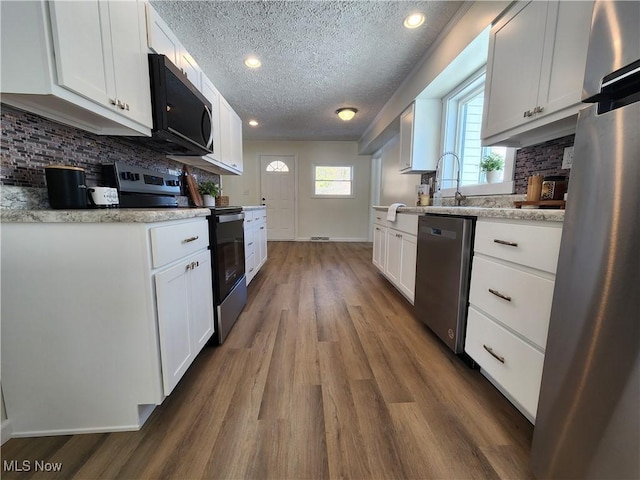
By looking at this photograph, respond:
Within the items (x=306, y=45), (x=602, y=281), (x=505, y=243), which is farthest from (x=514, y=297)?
(x=306, y=45)

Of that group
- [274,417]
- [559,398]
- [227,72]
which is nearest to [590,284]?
[559,398]

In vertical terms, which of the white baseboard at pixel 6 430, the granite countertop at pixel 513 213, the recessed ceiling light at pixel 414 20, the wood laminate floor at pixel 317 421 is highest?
the recessed ceiling light at pixel 414 20

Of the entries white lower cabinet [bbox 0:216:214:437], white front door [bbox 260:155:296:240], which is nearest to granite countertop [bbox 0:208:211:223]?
white lower cabinet [bbox 0:216:214:437]

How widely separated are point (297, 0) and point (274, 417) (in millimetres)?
2634

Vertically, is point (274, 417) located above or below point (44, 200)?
below

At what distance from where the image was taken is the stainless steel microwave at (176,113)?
1519mm

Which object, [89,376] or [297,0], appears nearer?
[89,376]

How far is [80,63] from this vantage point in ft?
3.42

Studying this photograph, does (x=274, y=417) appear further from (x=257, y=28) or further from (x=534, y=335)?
(x=257, y=28)

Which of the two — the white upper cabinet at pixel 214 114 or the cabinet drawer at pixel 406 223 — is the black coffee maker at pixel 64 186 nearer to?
the white upper cabinet at pixel 214 114

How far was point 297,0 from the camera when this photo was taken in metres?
1.84

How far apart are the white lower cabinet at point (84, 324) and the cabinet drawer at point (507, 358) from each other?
1.47 metres

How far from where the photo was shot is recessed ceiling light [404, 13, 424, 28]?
6.46ft

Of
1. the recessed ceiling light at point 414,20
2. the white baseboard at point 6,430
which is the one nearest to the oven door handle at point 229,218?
the white baseboard at point 6,430
